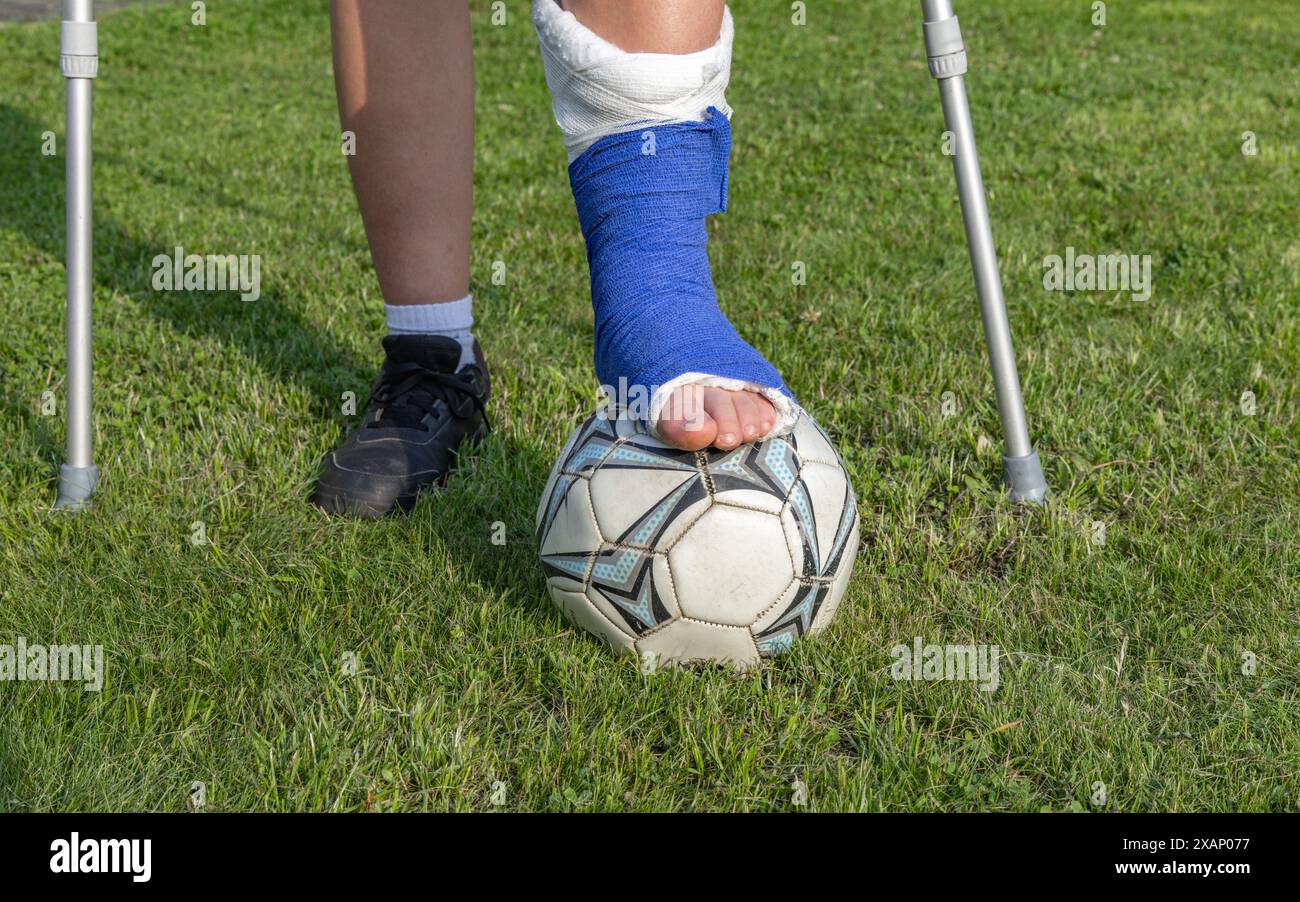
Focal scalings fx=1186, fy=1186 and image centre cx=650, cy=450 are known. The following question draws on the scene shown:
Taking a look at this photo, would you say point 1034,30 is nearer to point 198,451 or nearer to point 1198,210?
point 1198,210

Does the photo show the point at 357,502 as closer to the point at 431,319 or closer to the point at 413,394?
the point at 413,394

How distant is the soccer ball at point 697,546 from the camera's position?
213 cm

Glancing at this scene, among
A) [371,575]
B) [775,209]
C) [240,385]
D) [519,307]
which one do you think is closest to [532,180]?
[775,209]

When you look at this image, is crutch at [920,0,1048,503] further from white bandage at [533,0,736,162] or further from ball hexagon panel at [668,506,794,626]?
ball hexagon panel at [668,506,794,626]

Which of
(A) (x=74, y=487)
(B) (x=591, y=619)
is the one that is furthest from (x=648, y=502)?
(A) (x=74, y=487)

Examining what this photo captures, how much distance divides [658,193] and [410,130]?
94cm

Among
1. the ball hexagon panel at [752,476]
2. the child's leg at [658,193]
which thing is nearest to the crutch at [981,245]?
the child's leg at [658,193]

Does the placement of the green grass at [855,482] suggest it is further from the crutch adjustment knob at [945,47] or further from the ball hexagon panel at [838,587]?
the crutch adjustment knob at [945,47]

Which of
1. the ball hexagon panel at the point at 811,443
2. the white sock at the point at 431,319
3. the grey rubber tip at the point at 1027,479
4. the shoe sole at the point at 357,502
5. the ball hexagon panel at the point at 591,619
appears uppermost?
the white sock at the point at 431,319

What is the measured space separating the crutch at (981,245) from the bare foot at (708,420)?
78cm

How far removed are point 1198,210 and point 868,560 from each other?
3177 mm

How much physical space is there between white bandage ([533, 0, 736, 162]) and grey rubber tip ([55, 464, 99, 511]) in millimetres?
1394

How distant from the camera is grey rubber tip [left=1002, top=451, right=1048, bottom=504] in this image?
2.77 meters

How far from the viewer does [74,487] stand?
2721 mm
